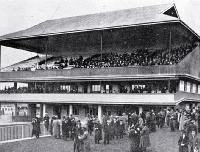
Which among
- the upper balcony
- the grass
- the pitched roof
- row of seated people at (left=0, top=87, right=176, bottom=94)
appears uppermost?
the pitched roof

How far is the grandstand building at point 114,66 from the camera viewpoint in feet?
118

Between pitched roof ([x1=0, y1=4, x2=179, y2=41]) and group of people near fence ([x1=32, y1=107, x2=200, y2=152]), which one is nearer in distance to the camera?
group of people near fence ([x1=32, y1=107, x2=200, y2=152])

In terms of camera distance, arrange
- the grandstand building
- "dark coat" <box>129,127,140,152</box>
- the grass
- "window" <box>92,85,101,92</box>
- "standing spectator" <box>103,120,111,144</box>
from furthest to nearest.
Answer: "window" <box>92,85,101,92</box> < the grandstand building < "standing spectator" <box>103,120,111,144</box> < the grass < "dark coat" <box>129,127,140,152</box>

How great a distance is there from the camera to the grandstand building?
36.0 metres

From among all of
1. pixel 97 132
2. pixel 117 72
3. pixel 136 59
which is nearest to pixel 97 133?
pixel 97 132

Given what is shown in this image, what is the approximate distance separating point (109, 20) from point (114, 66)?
5703 mm

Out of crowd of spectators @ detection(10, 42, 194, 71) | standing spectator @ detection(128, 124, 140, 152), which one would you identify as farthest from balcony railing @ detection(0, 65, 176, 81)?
standing spectator @ detection(128, 124, 140, 152)

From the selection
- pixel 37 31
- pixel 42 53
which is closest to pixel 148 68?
pixel 37 31

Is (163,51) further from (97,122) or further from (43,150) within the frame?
(43,150)

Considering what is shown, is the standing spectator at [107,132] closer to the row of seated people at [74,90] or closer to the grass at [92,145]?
the grass at [92,145]

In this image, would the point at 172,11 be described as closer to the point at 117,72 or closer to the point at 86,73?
the point at 117,72

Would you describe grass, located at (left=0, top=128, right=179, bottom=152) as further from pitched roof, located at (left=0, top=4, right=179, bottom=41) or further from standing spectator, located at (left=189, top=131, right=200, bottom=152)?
pitched roof, located at (left=0, top=4, right=179, bottom=41)

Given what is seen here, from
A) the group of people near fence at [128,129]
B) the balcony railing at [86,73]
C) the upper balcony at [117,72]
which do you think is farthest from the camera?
the balcony railing at [86,73]

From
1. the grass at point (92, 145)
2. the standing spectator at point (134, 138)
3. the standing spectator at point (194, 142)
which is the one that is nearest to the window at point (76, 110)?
the grass at point (92, 145)
